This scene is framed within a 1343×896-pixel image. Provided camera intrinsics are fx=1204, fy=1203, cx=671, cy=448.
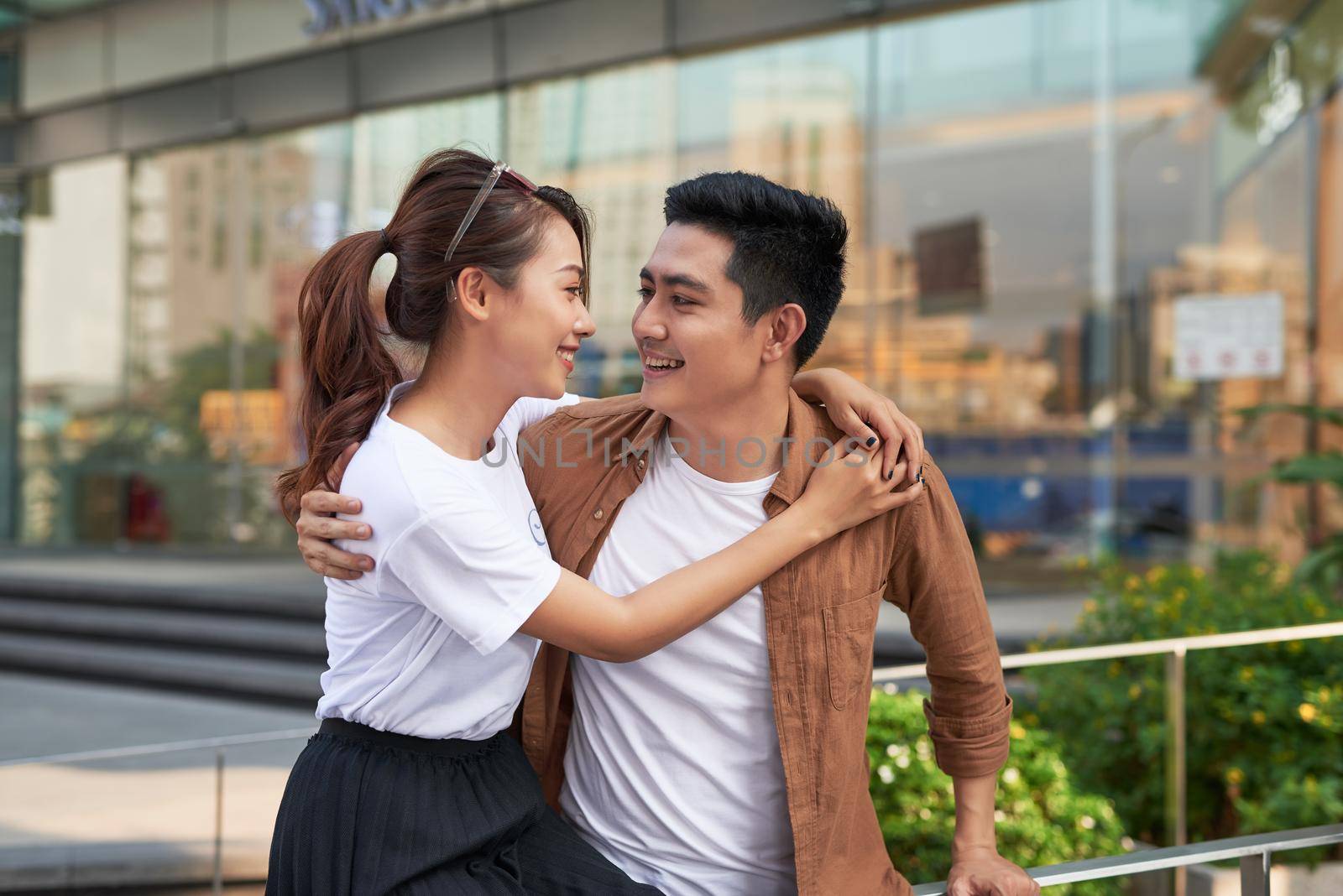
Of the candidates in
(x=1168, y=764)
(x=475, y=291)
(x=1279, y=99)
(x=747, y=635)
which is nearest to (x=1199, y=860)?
(x=747, y=635)

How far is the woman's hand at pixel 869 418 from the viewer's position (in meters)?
1.71

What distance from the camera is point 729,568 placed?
164 cm

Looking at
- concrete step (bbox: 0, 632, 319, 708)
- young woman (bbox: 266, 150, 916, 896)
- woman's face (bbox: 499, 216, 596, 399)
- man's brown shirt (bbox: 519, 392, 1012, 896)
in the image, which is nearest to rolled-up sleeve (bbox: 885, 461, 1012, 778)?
man's brown shirt (bbox: 519, 392, 1012, 896)

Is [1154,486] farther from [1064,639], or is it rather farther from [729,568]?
[729,568]

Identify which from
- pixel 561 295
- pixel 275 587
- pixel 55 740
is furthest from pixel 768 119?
pixel 561 295

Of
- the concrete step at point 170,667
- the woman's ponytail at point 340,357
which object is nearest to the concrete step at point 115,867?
the woman's ponytail at point 340,357

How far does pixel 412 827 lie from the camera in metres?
1.54

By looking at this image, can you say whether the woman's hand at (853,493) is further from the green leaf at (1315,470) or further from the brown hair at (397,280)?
the green leaf at (1315,470)

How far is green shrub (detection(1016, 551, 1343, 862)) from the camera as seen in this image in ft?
11.4

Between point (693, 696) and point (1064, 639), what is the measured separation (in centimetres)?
291

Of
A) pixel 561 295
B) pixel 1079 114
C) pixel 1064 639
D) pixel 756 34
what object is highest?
pixel 756 34

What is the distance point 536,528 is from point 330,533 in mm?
343

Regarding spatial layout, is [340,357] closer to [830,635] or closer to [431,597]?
[431,597]

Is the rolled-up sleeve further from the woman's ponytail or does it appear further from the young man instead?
the woman's ponytail
